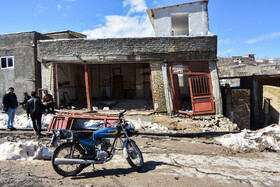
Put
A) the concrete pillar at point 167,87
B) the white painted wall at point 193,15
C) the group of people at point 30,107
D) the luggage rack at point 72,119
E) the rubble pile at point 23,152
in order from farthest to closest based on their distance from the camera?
the white painted wall at point 193,15 → the concrete pillar at point 167,87 → the luggage rack at point 72,119 → the group of people at point 30,107 → the rubble pile at point 23,152

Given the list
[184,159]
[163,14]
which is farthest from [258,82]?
[184,159]

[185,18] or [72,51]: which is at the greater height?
[185,18]

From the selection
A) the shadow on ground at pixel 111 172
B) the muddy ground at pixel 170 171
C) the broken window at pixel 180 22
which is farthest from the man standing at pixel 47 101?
the broken window at pixel 180 22

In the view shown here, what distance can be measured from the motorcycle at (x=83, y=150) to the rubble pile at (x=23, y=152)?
1.02 metres

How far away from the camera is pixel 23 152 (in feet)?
15.6

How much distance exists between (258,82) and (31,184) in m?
13.9

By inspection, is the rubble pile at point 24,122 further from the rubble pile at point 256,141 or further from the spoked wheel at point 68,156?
the rubble pile at point 256,141

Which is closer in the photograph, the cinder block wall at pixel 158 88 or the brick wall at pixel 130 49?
the brick wall at pixel 130 49

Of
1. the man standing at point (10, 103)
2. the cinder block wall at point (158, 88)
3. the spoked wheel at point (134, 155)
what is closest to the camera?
the spoked wheel at point (134, 155)

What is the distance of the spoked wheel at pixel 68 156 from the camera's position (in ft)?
12.9

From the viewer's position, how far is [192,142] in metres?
7.13

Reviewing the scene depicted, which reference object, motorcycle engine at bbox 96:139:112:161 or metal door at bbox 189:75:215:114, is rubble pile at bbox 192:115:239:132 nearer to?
metal door at bbox 189:75:215:114

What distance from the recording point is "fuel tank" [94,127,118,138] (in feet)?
13.7

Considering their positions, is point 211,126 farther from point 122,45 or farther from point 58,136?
point 58,136
